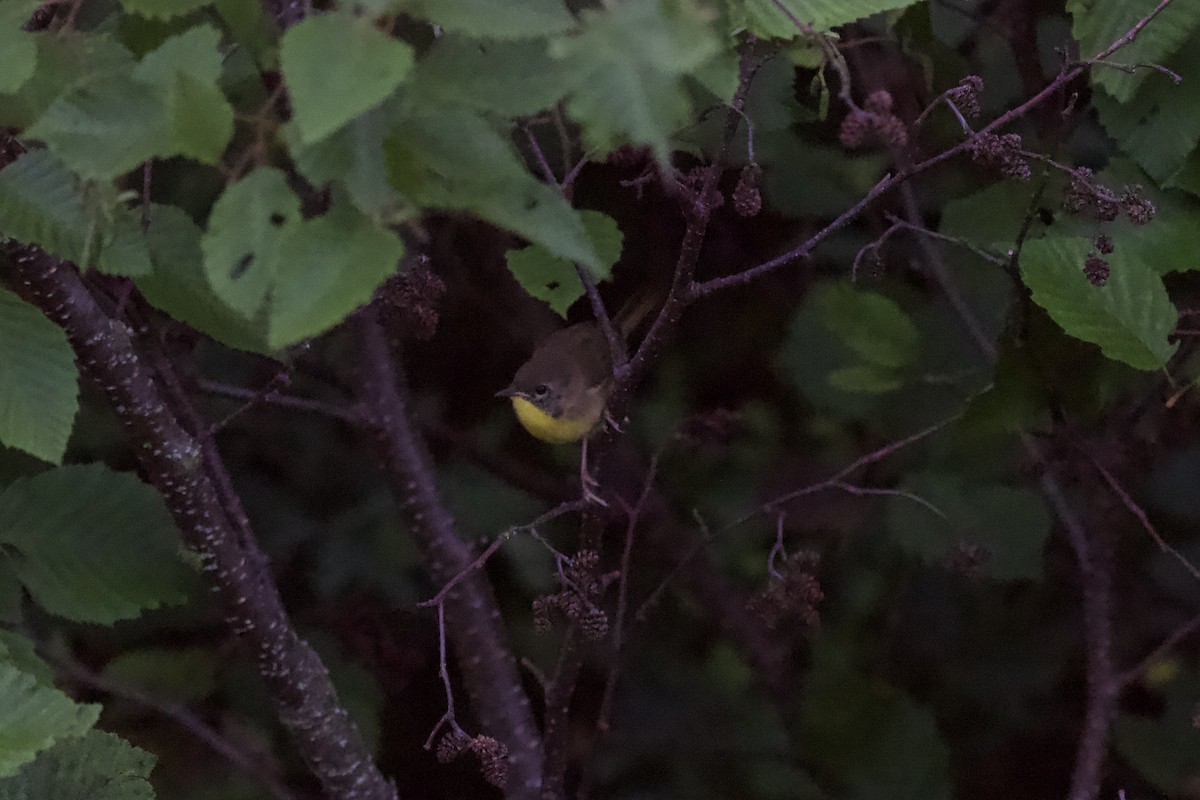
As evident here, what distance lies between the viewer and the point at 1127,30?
38.8 inches

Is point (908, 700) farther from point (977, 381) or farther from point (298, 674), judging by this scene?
point (298, 674)

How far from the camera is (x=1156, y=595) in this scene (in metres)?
1.61

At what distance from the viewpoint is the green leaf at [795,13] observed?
2.47ft

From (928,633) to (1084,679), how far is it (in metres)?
0.27

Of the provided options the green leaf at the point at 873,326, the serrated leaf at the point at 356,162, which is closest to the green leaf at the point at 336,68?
the serrated leaf at the point at 356,162

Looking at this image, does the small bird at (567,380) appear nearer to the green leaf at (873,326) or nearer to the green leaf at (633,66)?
the green leaf at (873,326)

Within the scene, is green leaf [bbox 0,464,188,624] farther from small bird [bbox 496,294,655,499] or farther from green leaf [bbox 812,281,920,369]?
green leaf [bbox 812,281,920,369]

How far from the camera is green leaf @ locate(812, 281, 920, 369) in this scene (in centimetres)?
131

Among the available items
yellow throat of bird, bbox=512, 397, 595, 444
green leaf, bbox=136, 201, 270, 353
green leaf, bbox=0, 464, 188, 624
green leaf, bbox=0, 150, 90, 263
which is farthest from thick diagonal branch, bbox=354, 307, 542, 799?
green leaf, bbox=0, 150, 90, 263

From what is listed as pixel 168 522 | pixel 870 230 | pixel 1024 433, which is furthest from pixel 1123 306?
pixel 168 522

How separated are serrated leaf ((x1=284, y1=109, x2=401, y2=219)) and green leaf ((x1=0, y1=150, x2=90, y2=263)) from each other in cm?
27

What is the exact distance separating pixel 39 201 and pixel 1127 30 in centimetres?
89

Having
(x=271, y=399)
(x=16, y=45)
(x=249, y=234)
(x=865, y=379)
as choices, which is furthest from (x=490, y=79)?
(x=865, y=379)

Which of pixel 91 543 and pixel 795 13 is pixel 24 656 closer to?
pixel 91 543
